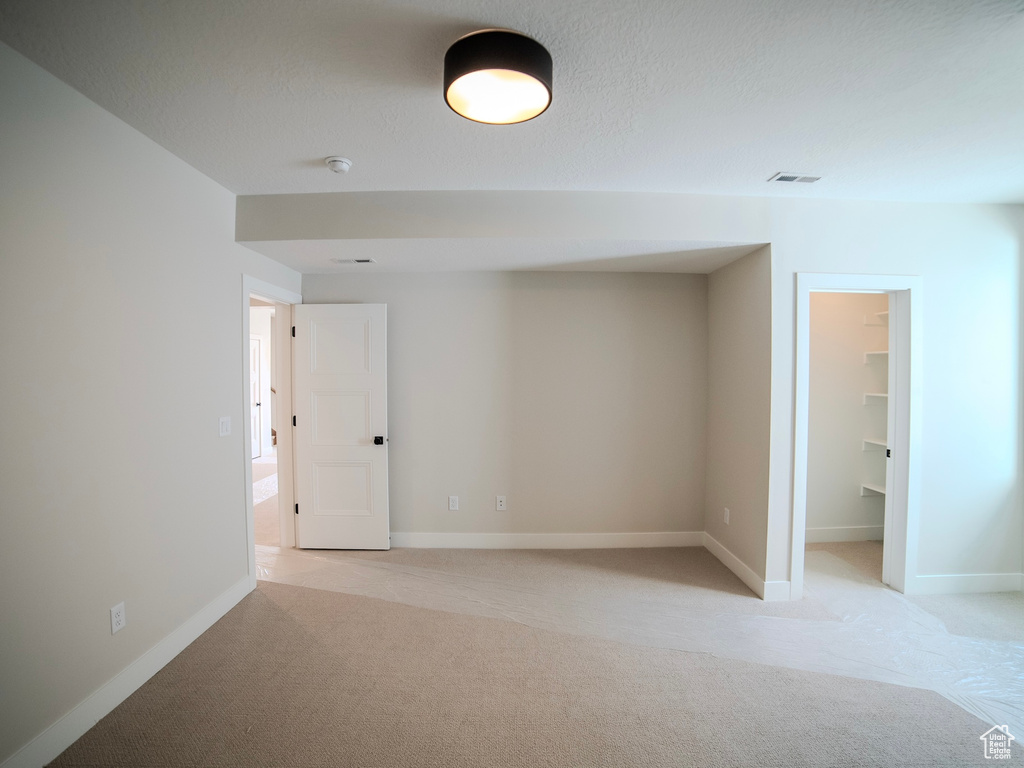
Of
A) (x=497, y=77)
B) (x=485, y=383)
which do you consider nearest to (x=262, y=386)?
(x=485, y=383)

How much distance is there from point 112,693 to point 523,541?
260 centimetres

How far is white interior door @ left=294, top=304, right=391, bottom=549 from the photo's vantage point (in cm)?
360

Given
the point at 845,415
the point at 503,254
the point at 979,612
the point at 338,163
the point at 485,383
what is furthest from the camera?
the point at 845,415

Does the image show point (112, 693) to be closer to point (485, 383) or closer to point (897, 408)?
point (485, 383)

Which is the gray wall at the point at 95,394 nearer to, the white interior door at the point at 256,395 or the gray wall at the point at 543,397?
the gray wall at the point at 543,397

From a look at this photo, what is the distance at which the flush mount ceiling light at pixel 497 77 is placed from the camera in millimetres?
1394

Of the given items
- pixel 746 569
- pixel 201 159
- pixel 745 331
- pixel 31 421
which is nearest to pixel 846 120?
pixel 745 331

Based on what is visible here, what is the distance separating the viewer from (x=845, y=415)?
12.6 feet

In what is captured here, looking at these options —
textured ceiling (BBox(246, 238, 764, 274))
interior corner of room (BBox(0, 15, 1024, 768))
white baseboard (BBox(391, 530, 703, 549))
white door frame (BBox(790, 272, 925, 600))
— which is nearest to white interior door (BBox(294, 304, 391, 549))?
interior corner of room (BBox(0, 15, 1024, 768))

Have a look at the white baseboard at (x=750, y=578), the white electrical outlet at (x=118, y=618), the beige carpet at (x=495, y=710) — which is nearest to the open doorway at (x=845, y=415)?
the white baseboard at (x=750, y=578)

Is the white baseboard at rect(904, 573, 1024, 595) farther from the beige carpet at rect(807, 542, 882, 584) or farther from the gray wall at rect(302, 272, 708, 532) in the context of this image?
the gray wall at rect(302, 272, 708, 532)

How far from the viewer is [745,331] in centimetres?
312

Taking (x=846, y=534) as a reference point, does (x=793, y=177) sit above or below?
above

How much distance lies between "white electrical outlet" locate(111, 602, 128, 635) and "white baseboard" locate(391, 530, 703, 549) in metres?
1.94
